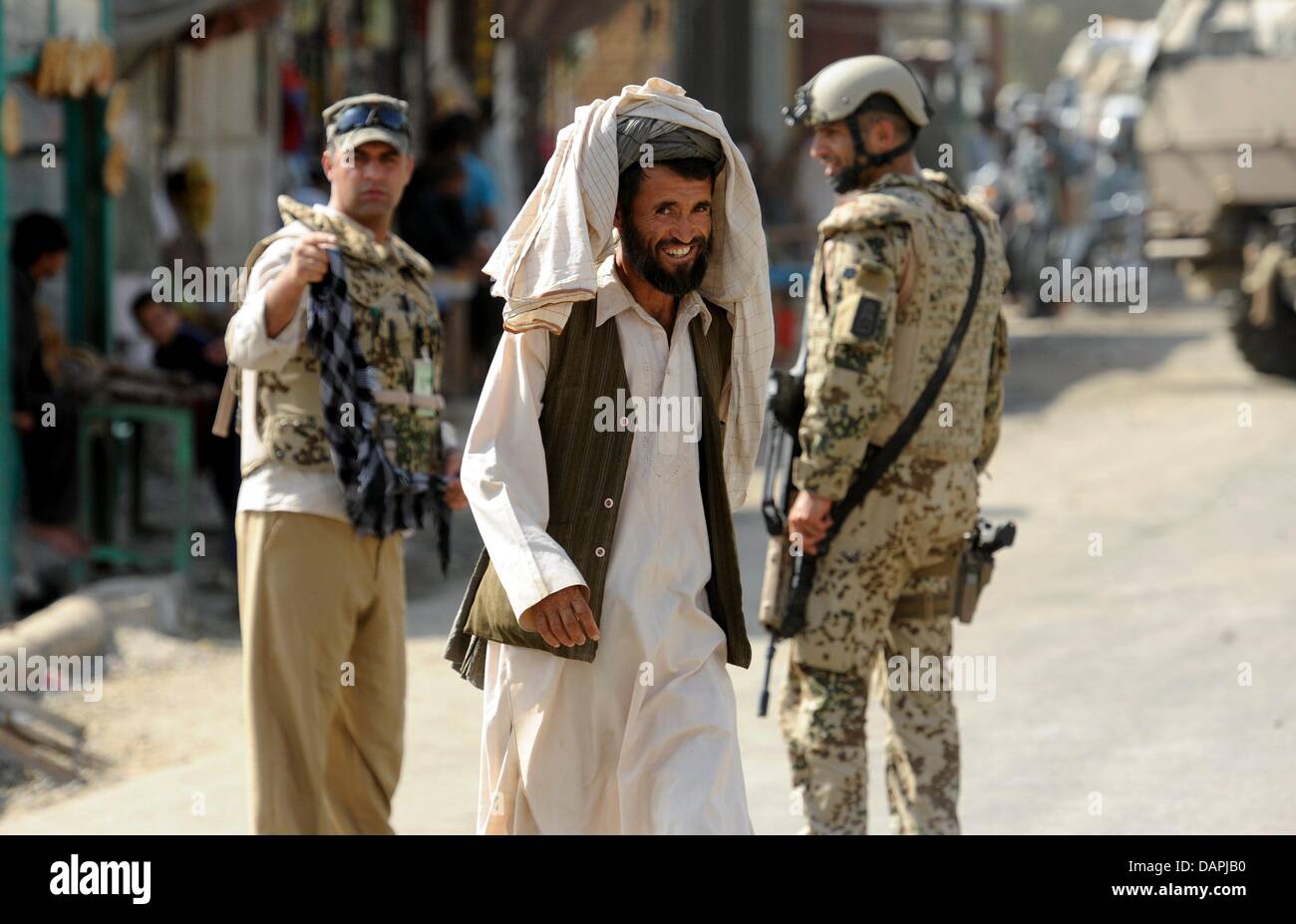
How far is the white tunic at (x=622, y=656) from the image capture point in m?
3.65

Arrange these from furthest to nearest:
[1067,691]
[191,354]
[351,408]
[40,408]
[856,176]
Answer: [191,354] → [40,408] → [1067,691] → [856,176] → [351,408]

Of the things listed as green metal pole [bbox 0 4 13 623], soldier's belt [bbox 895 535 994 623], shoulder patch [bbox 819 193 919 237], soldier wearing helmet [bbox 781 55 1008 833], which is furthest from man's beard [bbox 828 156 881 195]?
green metal pole [bbox 0 4 13 623]

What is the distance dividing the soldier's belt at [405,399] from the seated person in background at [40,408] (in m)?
3.85

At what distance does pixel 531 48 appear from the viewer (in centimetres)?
2408

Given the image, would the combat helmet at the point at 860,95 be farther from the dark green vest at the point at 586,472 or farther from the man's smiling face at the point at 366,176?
the dark green vest at the point at 586,472

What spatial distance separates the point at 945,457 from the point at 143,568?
5.17 meters

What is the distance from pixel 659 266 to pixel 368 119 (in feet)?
4.55

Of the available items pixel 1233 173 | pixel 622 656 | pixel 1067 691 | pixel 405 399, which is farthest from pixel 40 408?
pixel 1233 173

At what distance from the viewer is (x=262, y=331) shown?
4621mm

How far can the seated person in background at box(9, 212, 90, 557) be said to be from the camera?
8320 mm

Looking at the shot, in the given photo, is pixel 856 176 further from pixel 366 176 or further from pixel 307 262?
pixel 307 262

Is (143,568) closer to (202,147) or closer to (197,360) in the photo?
(197,360)
